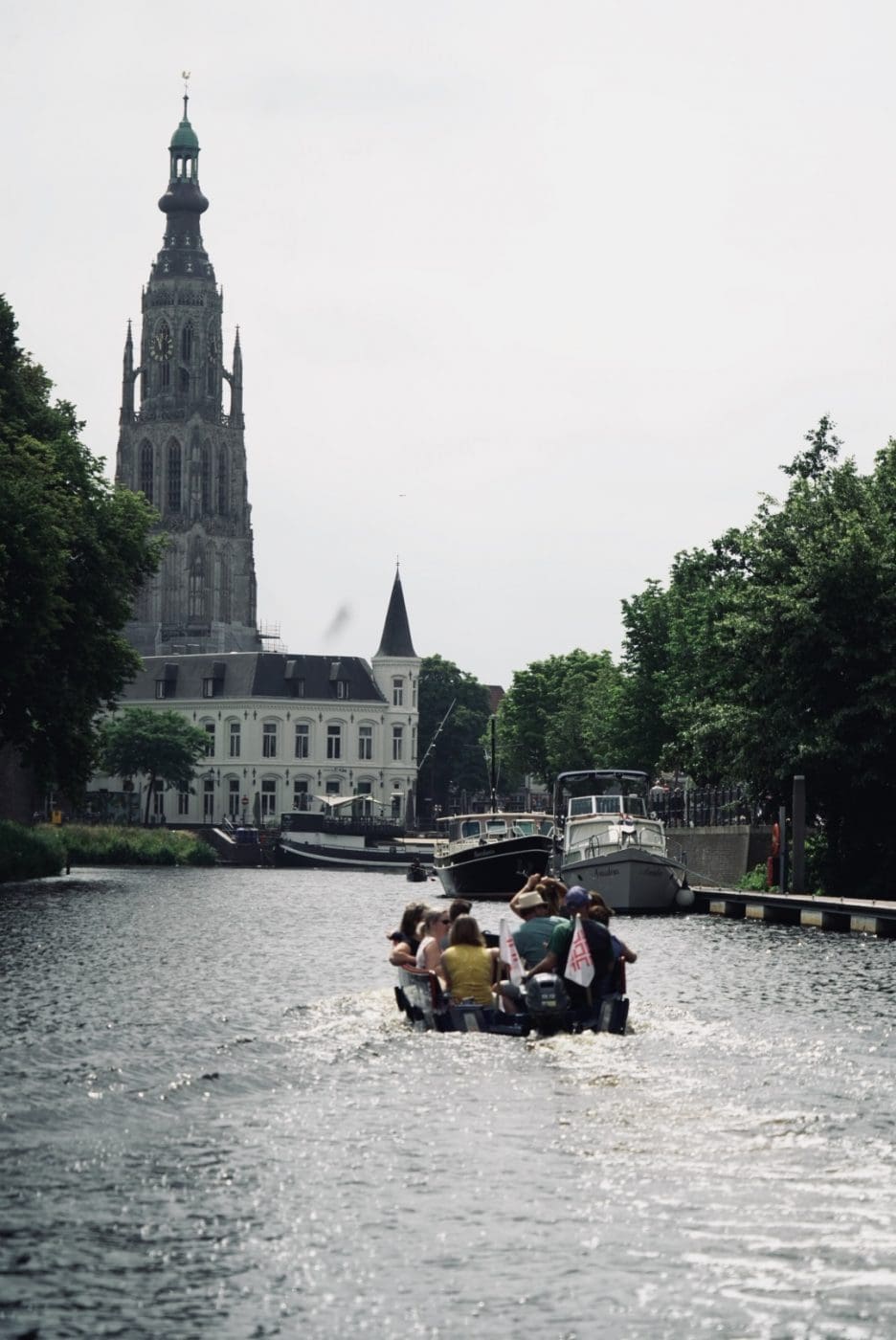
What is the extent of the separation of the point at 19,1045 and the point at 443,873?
172ft

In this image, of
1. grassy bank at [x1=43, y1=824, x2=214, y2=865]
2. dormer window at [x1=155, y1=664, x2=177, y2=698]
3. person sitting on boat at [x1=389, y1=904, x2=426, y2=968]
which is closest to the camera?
person sitting on boat at [x1=389, y1=904, x2=426, y2=968]

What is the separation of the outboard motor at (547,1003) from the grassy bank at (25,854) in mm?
41996

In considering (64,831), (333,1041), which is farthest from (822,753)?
(64,831)

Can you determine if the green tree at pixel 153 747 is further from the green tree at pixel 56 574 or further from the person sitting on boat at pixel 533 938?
the person sitting on boat at pixel 533 938

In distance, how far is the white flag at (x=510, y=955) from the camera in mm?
26594

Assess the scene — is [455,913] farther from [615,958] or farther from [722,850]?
[722,850]

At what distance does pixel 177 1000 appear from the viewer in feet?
104

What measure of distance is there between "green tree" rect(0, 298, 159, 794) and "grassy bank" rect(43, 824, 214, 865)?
3611 centimetres

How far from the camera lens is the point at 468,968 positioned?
88.2 ft

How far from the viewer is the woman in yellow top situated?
88.1ft

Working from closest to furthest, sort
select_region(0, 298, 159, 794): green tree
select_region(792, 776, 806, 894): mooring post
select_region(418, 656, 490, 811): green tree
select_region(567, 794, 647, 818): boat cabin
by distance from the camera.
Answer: select_region(792, 776, 806, 894): mooring post < select_region(0, 298, 159, 794): green tree < select_region(567, 794, 647, 818): boat cabin < select_region(418, 656, 490, 811): green tree

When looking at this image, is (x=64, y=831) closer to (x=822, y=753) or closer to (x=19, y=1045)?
(x=822, y=753)

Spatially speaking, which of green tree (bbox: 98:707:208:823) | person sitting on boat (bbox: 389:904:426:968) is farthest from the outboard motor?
green tree (bbox: 98:707:208:823)

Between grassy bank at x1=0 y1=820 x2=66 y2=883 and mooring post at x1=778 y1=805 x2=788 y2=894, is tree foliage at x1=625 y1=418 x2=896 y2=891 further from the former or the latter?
grassy bank at x1=0 y1=820 x2=66 y2=883
